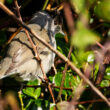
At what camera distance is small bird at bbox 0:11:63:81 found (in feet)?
9.96

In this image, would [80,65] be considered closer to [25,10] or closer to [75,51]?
[75,51]

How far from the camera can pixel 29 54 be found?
10.4 feet

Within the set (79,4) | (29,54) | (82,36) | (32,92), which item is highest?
(79,4)

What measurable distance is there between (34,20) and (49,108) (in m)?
1.68

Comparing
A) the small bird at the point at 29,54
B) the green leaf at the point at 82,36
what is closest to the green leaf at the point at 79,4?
the green leaf at the point at 82,36

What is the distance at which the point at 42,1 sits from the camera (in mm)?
3922

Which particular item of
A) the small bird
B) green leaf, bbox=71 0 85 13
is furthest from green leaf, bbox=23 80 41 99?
green leaf, bbox=71 0 85 13

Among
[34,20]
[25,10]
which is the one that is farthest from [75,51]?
[25,10]

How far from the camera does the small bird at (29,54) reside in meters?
3.04

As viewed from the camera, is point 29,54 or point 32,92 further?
point 29,54

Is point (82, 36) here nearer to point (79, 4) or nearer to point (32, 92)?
point (79, 4)

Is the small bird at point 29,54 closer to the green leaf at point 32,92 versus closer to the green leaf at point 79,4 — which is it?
the green leaf at point 32,92

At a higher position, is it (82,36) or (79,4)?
(79,4)

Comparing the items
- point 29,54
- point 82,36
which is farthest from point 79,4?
point 29,54
